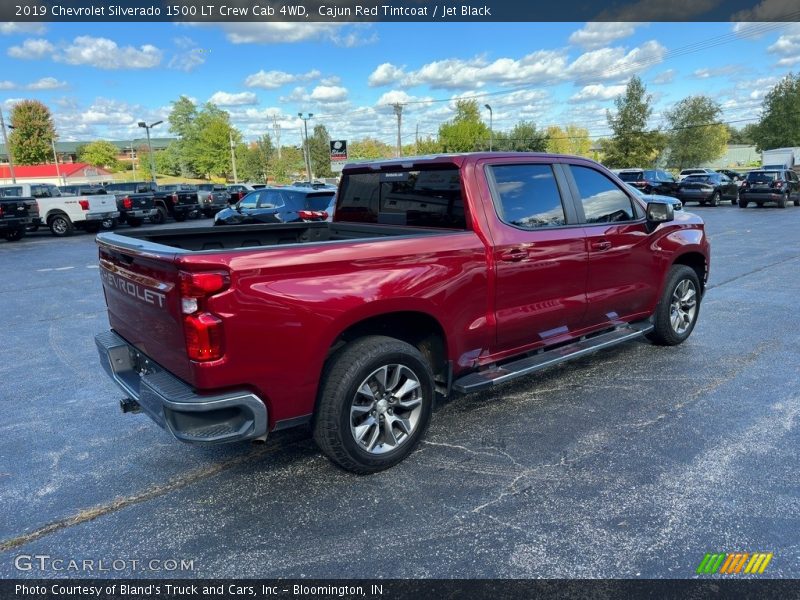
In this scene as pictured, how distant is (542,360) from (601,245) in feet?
3.70

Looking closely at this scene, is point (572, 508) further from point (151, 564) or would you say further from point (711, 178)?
point (711, 178)

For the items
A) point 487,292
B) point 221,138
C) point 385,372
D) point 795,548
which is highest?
point 221,138

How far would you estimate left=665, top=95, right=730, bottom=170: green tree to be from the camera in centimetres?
6662

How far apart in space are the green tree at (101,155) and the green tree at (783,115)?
12263cm

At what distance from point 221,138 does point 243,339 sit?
96.5 meters

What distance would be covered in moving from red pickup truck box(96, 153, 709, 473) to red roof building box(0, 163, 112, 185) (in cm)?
9675

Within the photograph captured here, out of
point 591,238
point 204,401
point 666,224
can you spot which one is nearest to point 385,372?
point 204,401

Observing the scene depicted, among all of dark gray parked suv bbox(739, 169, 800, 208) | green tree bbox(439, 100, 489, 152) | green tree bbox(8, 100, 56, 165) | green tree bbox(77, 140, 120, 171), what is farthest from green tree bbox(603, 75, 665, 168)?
green tree bbox(77, 140, 120, 171)

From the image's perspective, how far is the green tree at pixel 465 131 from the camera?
277 ft

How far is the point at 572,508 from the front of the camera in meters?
3.05

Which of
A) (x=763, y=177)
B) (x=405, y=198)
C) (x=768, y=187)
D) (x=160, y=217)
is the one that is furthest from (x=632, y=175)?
(x=405, y=198)

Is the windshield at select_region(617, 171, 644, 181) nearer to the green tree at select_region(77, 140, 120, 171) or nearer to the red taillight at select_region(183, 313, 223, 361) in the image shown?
the red taillight at select_region(183, 313, 223, 361)

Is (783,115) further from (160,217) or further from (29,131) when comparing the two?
(29,131)

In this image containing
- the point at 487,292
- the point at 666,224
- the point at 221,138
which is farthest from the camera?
the point at 221,138
